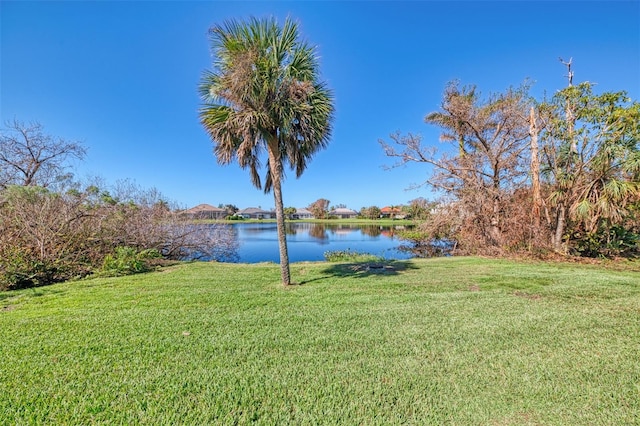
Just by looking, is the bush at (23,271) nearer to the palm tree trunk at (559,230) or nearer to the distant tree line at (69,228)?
the distant tree line at (69,228)

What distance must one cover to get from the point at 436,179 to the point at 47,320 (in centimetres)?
1466

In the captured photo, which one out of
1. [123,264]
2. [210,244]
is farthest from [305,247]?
[123,264]

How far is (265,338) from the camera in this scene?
11.3 ft

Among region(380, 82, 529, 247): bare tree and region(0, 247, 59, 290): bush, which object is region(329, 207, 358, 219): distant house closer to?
region(380, 82, 529, 247): bare tree

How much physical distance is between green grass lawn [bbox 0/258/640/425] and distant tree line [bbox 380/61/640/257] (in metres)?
5.13

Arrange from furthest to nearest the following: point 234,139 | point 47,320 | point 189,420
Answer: point 234,139 → point 47,320 → point 189,420

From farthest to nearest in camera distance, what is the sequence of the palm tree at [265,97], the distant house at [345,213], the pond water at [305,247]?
the distant house at [345,213]
the pond water at [305,247]
the palm tree at [265,97]

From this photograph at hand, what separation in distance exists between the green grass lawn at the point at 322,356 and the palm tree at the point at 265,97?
2.64m

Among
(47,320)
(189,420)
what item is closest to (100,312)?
(47,320)

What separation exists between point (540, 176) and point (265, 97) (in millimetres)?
11683

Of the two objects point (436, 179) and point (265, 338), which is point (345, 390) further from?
point (436, 179)

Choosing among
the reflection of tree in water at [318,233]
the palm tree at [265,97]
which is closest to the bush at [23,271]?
the palm tree at [265,97]

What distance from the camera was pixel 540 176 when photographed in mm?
10906

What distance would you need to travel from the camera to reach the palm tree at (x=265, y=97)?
220 inches
